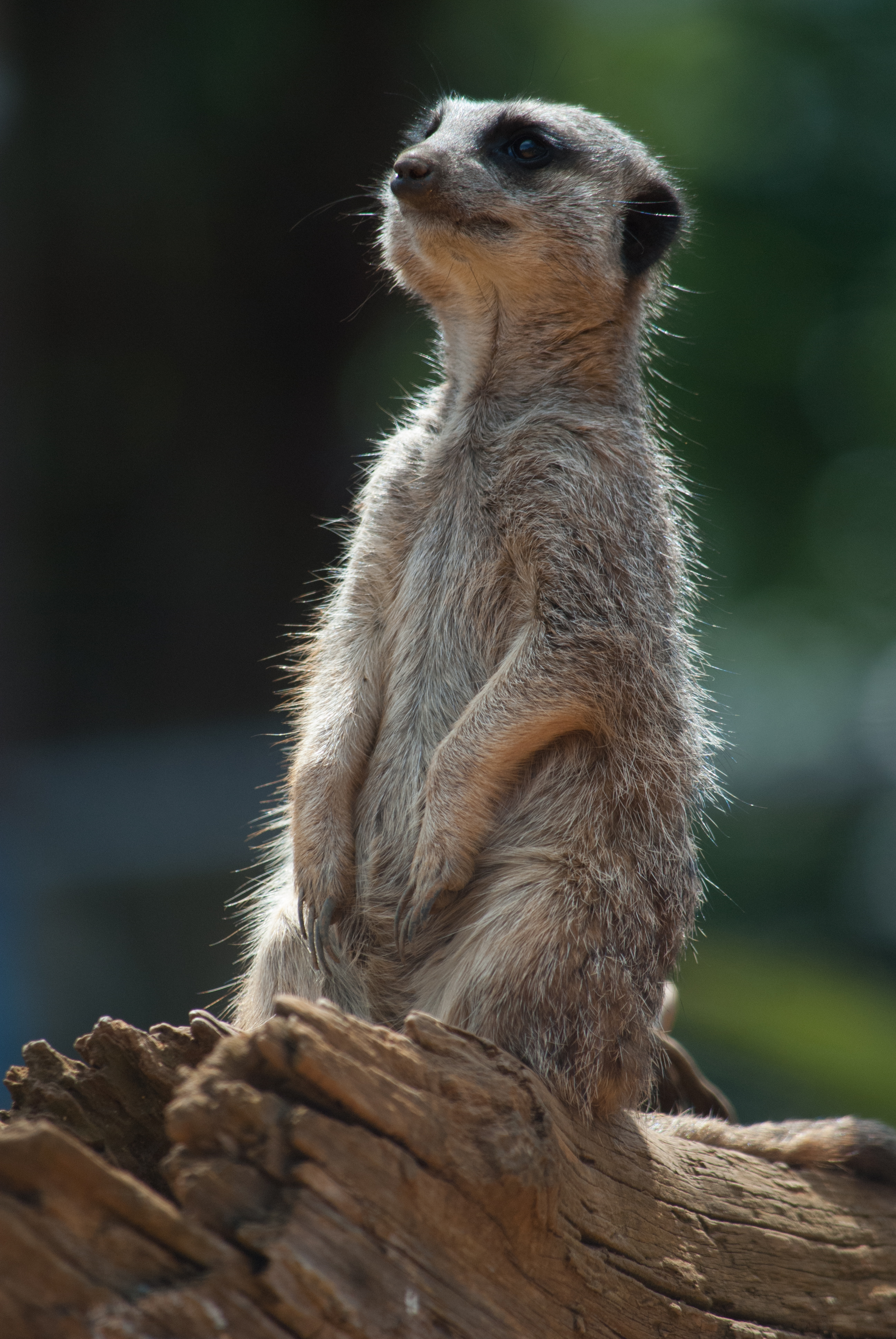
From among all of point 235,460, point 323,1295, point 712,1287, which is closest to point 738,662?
point 235,460

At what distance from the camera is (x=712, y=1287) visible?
2404 millimetres

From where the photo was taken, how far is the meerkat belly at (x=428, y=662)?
2.89 meters

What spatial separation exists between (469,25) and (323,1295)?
8.24 meters

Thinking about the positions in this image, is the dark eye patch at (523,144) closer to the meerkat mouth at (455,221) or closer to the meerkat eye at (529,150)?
the meerkat eye at (529,150)

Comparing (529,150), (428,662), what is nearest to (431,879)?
(428,662)

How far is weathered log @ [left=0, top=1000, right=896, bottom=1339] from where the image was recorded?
5.16 feet

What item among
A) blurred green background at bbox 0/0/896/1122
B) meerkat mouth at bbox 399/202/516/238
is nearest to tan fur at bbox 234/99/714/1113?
meerkat mouth at bbox 399/202/516/238

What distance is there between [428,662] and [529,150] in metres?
1.37

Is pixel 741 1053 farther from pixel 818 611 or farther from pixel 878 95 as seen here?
pixel 878 95

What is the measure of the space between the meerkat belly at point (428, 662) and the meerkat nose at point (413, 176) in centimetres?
75

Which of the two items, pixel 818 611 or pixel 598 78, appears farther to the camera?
pixel 818 611

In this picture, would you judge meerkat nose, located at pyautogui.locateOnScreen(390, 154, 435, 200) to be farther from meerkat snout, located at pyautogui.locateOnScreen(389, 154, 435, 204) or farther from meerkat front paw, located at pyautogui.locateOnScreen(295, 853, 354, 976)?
meerkat front paw, located at pyautogui.locateOnScreen(295, 853, 354, 976)

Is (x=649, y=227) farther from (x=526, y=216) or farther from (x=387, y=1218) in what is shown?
(x=387, y=1218)

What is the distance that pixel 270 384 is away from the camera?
25.5 feet
